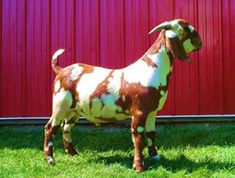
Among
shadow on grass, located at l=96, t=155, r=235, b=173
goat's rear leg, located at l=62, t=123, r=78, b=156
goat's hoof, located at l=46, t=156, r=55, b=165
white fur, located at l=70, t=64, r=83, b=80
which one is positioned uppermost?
white fur, located at l=70, t=64, r=83, b=80

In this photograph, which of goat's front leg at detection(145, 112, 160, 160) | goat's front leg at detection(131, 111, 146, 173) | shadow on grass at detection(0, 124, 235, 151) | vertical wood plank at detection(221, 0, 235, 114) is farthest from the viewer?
vertical wood plank at detection(221, 0, 235, 114)

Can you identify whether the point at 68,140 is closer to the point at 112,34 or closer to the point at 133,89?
the point at 133,89

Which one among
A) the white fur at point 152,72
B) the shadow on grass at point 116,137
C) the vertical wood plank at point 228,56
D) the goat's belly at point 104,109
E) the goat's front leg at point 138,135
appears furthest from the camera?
the vertical wood plank at point 228,56

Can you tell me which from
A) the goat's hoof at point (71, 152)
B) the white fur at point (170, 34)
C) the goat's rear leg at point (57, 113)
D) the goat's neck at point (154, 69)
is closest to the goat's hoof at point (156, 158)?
the goat's neck at point (154, 69)

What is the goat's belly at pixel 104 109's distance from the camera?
6.28m

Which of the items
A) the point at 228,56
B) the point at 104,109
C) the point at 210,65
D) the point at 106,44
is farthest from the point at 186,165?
the point at 106,44

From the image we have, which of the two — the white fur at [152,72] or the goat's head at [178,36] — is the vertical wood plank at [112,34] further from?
the goat's head at [178,36]

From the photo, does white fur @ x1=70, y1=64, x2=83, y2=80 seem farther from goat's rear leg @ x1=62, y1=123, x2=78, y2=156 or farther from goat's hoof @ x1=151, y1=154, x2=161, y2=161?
goat's hoof @ x1=151, y1=154, x2=161, y2=161

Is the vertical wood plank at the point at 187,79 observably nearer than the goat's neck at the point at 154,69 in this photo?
No

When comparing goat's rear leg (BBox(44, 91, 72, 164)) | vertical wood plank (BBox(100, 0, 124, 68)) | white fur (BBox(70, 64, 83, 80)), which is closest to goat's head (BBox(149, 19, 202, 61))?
white fur (BBox(70, 64, 83, 80))

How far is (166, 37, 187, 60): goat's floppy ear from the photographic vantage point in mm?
6168

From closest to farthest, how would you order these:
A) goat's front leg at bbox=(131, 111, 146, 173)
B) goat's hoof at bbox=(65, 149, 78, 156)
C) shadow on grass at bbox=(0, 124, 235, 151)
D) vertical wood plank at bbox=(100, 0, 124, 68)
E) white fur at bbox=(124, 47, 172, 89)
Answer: goat's front leg at bbox=(131, 111, 146, 173) < white fur at bbox=(124, 47, 172, 89) < goat's hoof at bbox=(65, 149, 78, 156) < shadow on grass at bbox=(0, 124, 235, 151) < vertical wood plank at bbox=(100, 0, 124, 68)

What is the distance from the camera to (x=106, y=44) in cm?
881

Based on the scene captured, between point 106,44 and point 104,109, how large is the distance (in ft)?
8.81
